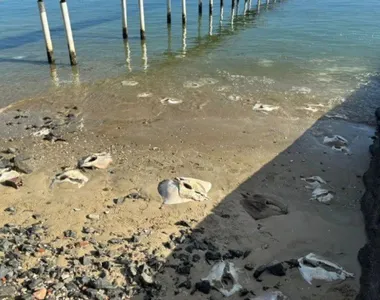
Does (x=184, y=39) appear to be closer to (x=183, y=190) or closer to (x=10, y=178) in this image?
(x=10, y=178)

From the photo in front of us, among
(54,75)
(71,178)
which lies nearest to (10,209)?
(71,178)

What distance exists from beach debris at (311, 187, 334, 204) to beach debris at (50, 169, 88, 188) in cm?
466

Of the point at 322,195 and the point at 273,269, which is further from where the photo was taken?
the point at 322,195

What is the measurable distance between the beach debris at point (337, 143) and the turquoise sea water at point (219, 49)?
3.07 m

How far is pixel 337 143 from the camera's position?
32.0 ft

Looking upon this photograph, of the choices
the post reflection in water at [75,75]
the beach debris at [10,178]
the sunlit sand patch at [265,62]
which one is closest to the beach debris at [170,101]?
the post reflection in water at [75,75]

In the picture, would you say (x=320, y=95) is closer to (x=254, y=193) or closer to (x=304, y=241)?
(x=254, y=193)

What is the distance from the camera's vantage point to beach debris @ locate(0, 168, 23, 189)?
311 inches

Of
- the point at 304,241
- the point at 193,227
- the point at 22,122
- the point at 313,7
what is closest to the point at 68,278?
the point at 193,227

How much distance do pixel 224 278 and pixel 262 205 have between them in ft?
6.89

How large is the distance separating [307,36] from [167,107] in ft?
44.5

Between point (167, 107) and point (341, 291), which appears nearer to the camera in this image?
point (341, 291)

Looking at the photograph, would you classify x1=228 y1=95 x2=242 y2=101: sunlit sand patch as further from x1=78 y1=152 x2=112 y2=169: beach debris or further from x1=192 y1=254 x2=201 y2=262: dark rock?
x1=192 y1=254 x2=201 y2=262: dark rock

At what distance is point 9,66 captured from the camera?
56.8 ft
